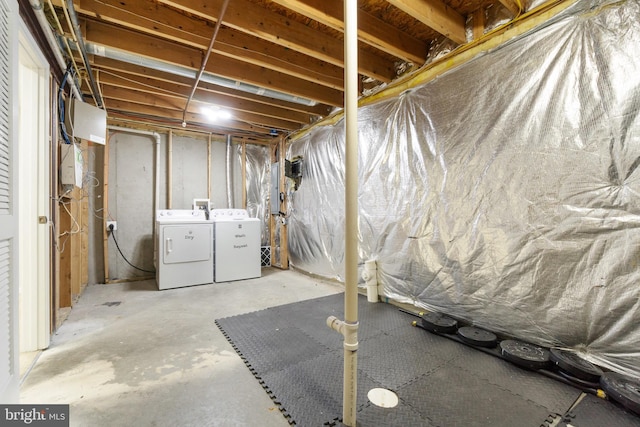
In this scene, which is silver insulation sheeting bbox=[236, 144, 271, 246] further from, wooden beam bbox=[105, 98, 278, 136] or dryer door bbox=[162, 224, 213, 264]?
dryer door bbox=[162, 224, 213, 264]

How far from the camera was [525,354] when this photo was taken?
1667 mm

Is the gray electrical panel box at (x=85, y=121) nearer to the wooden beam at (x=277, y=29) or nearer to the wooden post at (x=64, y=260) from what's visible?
the wooden post at (x=64, y=260)

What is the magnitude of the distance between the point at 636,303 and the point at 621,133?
0.90 metres

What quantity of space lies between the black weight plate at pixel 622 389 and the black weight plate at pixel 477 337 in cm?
53

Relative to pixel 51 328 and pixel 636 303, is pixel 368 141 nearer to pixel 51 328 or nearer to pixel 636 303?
pixel 636 303

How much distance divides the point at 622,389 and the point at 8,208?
298cm

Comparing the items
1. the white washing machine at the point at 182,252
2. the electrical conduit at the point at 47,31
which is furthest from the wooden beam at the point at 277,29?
the white washing machine at the point at 182,252

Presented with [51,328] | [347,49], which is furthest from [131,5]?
[51,328]

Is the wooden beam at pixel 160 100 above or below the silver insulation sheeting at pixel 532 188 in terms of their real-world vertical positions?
above

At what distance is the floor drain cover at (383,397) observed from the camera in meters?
1.38

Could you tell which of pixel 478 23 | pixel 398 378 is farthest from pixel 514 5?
pixel 398 378

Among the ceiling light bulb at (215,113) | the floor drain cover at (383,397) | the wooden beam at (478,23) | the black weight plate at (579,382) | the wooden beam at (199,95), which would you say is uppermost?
the wooden beam at (478,23)

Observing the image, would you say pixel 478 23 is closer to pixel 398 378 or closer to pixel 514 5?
pixel 514 5

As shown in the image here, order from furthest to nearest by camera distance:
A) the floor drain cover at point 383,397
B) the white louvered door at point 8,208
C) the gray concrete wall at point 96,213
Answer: the gray concrete wall at point 96,213 → the floor drain cover at point 383,397 → the white louvered door at point 8,208
